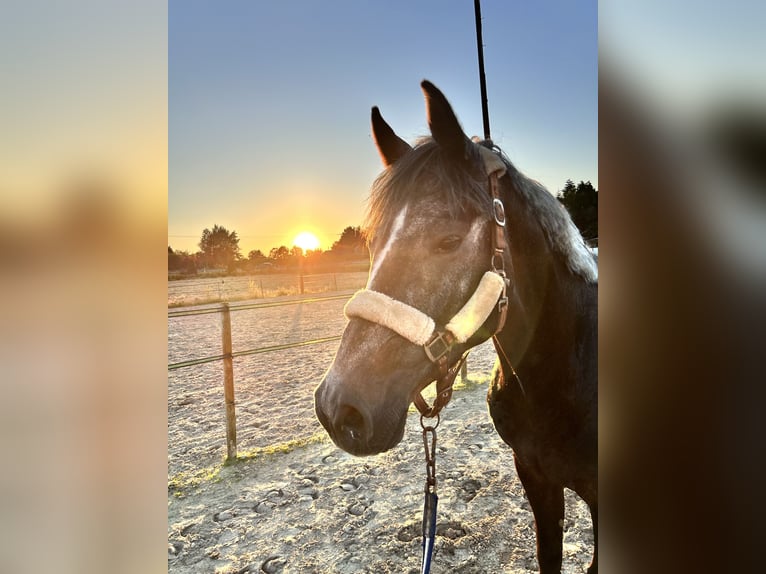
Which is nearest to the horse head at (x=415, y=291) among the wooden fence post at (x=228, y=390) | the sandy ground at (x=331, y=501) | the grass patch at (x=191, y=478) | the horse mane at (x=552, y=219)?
the horse mane at (x=552, y=219)

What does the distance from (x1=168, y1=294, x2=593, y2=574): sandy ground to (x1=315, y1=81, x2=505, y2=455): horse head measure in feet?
5.87

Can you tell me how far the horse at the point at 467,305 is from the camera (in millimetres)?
1070

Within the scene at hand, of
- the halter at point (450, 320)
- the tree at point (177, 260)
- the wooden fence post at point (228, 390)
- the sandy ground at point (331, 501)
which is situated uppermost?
the tree at point (177, 260)

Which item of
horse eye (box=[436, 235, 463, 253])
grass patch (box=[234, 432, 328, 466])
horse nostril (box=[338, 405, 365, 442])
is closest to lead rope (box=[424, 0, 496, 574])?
horse eye (box=[436, 235, 463, 253])

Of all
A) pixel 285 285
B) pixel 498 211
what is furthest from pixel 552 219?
pixel 285 285

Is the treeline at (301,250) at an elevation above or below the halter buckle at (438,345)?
above

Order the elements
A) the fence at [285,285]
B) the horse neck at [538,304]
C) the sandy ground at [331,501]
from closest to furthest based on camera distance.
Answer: the horse neck at [538,304] < the sandy ground at [331,501] < the fence at [285,285]

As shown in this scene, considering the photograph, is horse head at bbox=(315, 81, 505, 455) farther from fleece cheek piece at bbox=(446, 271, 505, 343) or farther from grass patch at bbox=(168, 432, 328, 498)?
grass patch at bbox=(168, 432, 328, 498)

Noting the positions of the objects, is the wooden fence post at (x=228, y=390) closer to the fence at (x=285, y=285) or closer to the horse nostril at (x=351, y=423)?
the horse nostril at (x=351, y=423)

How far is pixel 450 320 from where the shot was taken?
3.71 ft

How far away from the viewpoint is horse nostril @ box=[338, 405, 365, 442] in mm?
1025

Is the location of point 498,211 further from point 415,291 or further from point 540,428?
point 540,428

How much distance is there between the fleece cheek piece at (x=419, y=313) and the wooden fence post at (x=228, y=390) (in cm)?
299
